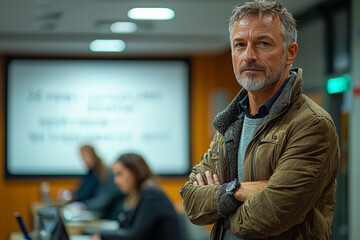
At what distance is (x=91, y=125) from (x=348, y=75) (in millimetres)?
4689

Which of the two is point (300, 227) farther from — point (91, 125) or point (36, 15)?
point (91, 125)

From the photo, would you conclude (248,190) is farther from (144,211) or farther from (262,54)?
(144,211)

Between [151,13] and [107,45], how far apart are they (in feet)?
7.09

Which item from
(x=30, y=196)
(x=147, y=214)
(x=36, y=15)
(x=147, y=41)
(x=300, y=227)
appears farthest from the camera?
(x=30, y=196)

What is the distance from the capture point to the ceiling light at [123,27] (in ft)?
20.5

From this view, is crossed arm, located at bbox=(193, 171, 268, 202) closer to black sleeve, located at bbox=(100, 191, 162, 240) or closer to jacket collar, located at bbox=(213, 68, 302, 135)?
jacket collar, located at bbox=(213, 68, 302, 135)

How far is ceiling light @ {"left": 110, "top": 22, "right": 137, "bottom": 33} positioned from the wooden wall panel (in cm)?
182

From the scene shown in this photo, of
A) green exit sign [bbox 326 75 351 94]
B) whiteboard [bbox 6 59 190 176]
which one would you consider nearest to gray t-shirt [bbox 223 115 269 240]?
green exit sign [bbox 326 75 351 94]

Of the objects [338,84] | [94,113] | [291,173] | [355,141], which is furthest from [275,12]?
[94,113]

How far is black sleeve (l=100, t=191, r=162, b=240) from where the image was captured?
11.6 feet

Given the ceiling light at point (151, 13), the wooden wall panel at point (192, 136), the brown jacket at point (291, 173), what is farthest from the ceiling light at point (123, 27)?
the brown jacket at point (291, 173)

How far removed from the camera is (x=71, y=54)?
27.7 ft

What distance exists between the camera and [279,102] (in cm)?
165

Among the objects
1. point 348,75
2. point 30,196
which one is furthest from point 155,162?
point 348,75
